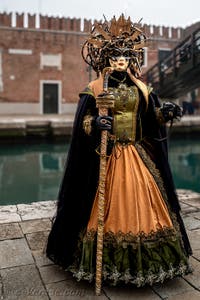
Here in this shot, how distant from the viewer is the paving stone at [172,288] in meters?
2.00

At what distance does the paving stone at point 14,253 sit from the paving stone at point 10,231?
0.31ft

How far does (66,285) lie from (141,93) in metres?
1.23

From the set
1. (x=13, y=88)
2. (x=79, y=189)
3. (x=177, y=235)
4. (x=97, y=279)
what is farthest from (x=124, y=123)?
(x=13, y=88)

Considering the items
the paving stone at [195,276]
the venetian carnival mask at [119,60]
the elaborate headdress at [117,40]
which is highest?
the elaborate headdress at [117,40]

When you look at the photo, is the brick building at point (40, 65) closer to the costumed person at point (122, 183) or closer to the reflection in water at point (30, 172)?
the reflection in water at point (30, 172)

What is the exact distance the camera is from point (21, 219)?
332 centimetres

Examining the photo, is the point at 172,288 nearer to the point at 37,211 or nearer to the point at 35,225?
the point at 35,225

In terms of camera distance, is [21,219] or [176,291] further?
[21,219]

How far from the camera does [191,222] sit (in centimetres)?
321

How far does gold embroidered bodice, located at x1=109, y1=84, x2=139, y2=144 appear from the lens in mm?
2162

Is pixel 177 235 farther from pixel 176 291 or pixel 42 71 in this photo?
pixel 42 71

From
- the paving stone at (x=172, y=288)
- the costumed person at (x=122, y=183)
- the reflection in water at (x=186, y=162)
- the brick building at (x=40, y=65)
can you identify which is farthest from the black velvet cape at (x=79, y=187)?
the brick building at (x=40, y=65)

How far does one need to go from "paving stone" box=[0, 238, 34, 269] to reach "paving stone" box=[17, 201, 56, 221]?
608mm

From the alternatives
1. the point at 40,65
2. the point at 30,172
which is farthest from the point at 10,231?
the point at 40,65
